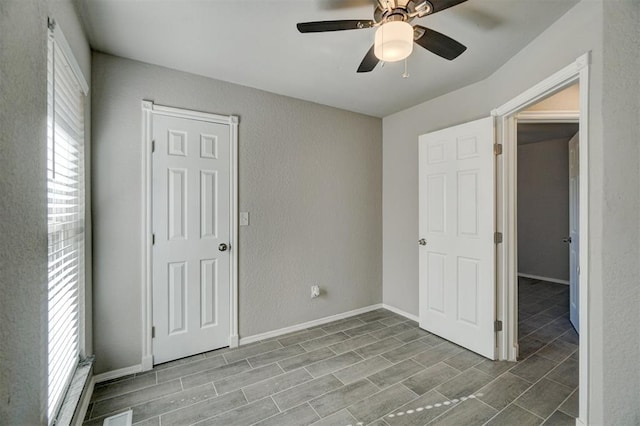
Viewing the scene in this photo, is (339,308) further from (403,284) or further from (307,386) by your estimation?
(307,386)

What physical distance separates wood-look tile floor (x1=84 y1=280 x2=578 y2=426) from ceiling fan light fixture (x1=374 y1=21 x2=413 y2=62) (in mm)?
2179

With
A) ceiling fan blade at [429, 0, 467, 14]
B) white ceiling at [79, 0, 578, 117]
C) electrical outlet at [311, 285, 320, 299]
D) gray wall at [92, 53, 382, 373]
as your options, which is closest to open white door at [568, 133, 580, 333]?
white ceiling at [79, 0, 578, 117]

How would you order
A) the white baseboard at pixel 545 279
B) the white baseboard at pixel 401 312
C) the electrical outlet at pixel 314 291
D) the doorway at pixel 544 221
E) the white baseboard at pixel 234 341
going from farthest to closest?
1. the white baseboard at pixel 545 279
2. the doorway at pixel 544 221
3. the white baseboard at pixel 401 312
4. the electrical outlet at pixel 314 291
5. the white baseboard at pixel 234 341

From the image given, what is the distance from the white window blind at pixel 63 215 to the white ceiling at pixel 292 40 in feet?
1.71

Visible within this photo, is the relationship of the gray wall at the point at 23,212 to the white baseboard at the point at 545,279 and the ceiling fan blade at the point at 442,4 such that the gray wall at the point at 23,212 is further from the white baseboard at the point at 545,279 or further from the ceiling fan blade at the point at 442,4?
the white baseboard at the point at 545,279

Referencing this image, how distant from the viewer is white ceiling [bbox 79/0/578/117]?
5.60 feet

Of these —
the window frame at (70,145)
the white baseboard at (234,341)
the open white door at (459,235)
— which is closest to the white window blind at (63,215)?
the window frame at (70,145)

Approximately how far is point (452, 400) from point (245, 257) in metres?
2.04

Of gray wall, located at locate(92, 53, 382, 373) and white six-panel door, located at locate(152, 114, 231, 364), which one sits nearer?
gray wall, located at locate(92, 53, 382, 373)

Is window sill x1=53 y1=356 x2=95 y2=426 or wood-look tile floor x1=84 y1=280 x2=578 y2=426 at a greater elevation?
window sill x1=53 y1=356 x2=95 y2=426

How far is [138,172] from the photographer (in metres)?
2.29

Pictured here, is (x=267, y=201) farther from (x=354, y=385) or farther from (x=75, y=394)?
(x=75, y=394)

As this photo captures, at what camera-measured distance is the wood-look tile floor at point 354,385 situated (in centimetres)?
181
